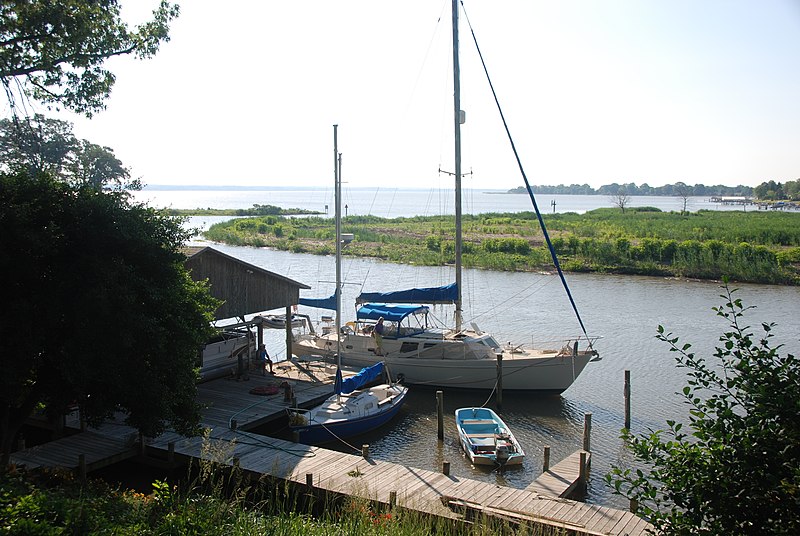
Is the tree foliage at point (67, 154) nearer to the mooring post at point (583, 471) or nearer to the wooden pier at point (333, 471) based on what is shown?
the wooden pier at point (333, 471)

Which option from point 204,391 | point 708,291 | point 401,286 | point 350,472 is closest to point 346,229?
point 401,286

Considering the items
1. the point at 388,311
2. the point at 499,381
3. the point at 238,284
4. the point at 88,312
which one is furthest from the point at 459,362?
the point at 88,312

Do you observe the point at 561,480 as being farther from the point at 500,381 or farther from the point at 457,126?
the point at 457,126

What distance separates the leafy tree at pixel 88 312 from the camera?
1266cm

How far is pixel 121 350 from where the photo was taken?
1336cm

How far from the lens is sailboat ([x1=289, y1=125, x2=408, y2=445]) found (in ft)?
66.3

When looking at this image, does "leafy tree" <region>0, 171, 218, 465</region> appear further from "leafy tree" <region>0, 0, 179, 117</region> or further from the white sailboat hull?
the white sailboat hull

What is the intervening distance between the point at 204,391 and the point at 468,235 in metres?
60.0

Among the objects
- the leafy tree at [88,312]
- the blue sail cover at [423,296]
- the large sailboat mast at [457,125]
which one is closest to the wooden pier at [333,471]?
the leafy tree at [88,312]

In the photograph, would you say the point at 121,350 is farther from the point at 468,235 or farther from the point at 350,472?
the point at 468,235

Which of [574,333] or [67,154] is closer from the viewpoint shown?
[574,333]

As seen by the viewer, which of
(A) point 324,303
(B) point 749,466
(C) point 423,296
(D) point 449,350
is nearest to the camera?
(B) point 749,466

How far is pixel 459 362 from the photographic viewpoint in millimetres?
26609

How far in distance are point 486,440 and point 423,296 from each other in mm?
9727
